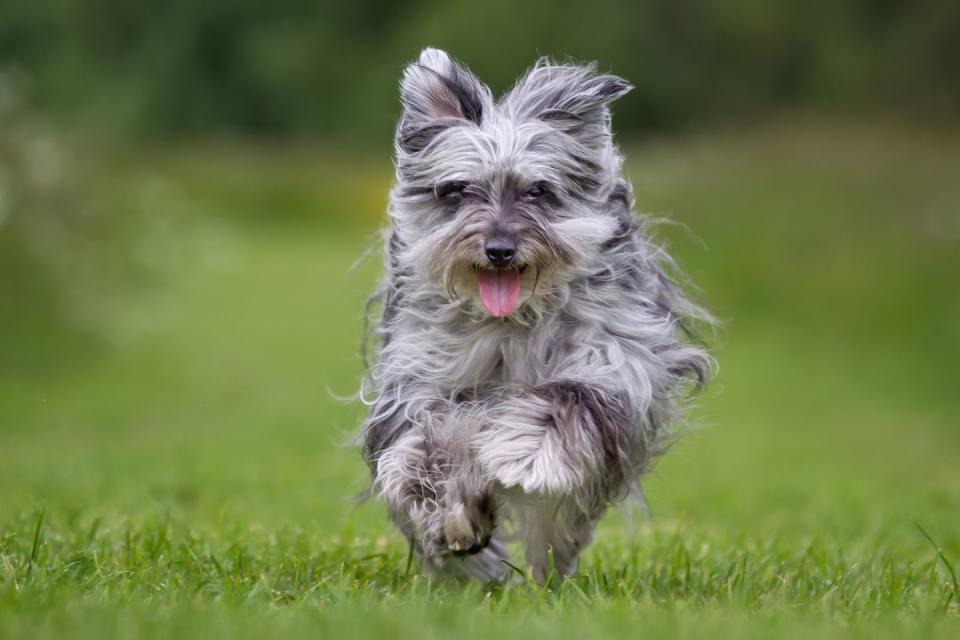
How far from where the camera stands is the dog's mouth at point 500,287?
4.58 metres

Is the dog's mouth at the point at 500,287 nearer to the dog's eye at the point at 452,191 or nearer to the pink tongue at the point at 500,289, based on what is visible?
the pink tongue at the point at 500,289

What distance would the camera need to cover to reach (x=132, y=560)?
4.73 m

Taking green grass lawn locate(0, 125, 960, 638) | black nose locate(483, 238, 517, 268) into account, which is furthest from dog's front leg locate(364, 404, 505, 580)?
black nose locate(483, 238, 517, 268)

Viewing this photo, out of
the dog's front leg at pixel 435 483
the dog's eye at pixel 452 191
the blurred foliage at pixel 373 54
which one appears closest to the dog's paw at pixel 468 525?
the dog's front leg at pixel 435 483

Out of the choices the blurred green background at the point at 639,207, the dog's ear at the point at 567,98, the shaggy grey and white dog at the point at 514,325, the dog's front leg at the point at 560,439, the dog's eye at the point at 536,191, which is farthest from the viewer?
the blurred green background at the point at 639,207

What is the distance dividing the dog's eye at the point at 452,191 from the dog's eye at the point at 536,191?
0.70 feet

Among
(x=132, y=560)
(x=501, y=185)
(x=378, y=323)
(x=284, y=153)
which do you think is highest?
(x=501, y=185)

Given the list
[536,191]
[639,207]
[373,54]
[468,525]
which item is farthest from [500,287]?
[373,54]

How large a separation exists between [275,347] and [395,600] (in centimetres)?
1446

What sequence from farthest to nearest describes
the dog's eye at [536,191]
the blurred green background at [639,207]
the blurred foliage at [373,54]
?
the blurred foliage at [373,54], the blurred green background at [639,207], the dog's eye at [536,191]

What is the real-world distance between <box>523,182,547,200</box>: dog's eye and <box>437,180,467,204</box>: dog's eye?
0.21 metres

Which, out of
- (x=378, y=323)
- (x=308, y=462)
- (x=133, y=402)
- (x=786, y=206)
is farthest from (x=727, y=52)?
(x=378, y=323)

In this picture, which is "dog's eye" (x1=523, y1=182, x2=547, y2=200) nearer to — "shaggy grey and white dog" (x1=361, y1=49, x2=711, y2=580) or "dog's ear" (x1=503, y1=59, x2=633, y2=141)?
"shaggy grey and white dog" (x1=361, y1=49, x2=711, y2=580)

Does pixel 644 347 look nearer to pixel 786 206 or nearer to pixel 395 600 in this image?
pixel 395 600
